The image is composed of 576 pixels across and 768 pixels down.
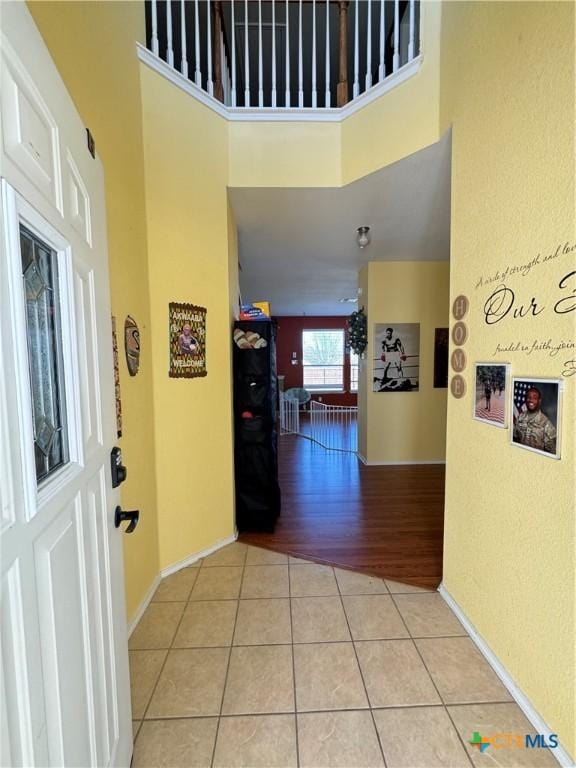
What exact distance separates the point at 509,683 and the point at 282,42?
17.6 feet

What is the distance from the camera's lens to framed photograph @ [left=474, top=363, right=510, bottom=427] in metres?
1.46

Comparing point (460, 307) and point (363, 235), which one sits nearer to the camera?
point (460, 307)

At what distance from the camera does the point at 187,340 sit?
2248mm

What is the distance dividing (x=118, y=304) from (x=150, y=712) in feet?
5.86

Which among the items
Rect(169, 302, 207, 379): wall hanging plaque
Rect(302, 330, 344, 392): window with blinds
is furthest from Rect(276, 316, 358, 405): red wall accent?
Rect(169, 302, 207, 379): wall hanging plaque

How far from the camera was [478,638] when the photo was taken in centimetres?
162

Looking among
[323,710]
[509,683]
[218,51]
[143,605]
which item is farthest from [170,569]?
[218,51]

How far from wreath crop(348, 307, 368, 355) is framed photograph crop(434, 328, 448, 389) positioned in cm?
89

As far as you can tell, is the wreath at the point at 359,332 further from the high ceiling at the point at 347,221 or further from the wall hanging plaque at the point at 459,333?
the wall hanging plaque at the point at 459,333

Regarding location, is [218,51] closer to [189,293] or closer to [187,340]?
[189,293]

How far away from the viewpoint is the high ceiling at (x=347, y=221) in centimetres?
238

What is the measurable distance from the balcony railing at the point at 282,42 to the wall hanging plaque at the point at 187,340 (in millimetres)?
1533

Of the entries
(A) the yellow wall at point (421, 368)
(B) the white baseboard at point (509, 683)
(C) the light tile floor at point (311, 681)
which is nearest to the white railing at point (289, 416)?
(A) the yellow wall at point (421, 368)

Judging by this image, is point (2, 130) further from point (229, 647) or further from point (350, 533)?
point (350, 533)
